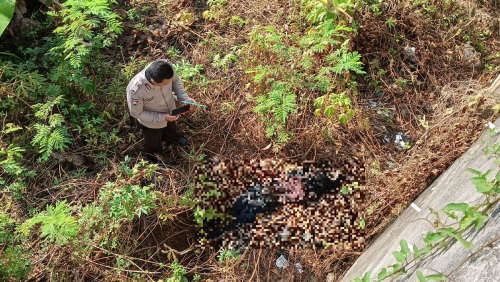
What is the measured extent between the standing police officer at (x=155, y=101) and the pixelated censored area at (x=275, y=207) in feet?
1.56

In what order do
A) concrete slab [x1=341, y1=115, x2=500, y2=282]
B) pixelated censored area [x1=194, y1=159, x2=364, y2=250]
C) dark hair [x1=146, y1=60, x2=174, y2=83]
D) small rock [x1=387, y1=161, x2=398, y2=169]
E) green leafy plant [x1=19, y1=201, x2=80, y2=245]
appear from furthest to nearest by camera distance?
small rock [x1=387, y1=161, x2=398, y2=169], pixelated censored area [x1=194, y1=159, x2=364, y2=250], dark hair [x1=146, y1=60, x2=174, y2=83], green leafy plant [x1=19, y1=201, x2=80, y2=245], concrete slab [x1=341, y1=115, x2=500, y2=282]

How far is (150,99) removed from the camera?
2.96m

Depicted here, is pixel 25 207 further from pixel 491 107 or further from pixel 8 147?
pixel 491 107

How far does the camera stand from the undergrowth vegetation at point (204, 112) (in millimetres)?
3021

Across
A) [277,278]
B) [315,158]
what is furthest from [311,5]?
[277,278]

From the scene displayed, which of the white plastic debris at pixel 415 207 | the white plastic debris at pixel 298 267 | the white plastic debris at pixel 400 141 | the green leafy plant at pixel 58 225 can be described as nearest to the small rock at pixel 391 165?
the white plastic debris at pixel 400 141

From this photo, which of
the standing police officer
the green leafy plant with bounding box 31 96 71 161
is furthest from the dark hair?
the green leafy plant with bounding box 31 96 71 161

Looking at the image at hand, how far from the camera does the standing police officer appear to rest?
2.73 m

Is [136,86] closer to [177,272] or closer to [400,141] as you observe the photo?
[177,272]

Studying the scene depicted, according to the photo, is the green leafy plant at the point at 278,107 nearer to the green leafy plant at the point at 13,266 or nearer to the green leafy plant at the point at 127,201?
the green leafy plant at the point at 127,201

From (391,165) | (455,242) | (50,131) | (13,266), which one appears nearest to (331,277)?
(391,165)

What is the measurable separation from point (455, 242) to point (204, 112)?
2.58m

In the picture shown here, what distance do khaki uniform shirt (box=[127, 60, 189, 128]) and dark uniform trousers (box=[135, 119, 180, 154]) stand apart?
0.10m

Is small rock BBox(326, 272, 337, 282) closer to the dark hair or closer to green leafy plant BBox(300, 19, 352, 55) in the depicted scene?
green leafy plant BBox(300, 19, 352, 55)
